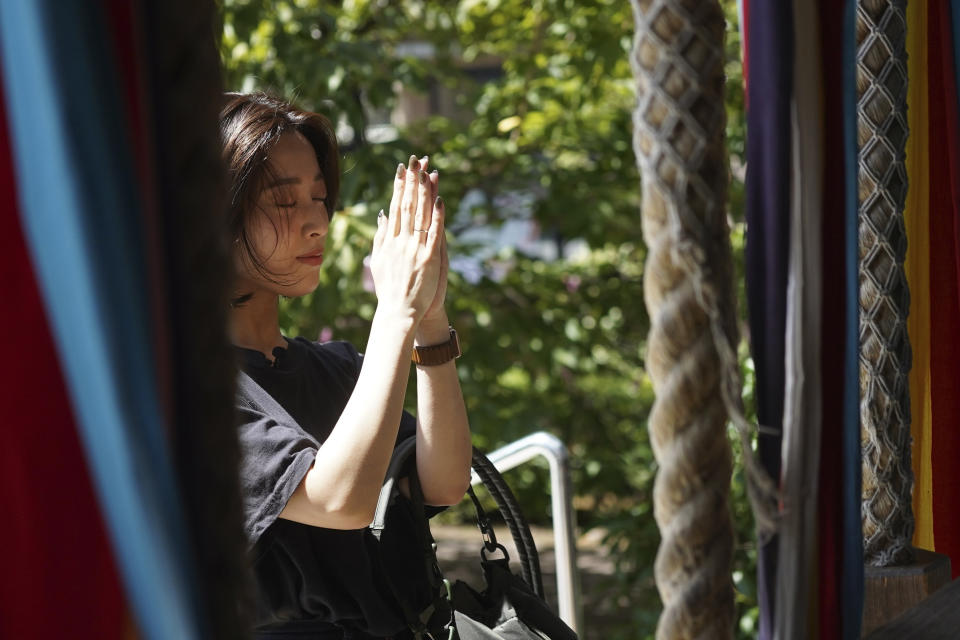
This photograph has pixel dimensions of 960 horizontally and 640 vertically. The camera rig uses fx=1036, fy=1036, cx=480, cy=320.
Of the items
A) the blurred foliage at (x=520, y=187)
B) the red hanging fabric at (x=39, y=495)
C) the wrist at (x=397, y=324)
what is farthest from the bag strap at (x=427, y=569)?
the blurred foliage at (x=520, y=187)

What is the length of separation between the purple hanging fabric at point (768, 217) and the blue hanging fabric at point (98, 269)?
18.5 inches

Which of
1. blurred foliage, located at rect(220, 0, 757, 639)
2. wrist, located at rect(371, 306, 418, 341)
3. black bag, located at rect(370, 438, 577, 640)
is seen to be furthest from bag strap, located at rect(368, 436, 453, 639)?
blurred foliage, located at rect(220, 0, 757, 639)

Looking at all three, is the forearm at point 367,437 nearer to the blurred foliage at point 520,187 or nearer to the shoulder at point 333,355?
the shoulder at point 333,355

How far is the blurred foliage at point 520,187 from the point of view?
9.10 ft

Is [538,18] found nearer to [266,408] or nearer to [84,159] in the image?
[266,408]

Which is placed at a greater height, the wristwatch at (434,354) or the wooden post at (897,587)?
the wristwatch at (434,354)

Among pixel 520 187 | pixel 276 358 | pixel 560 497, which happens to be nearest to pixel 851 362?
pixel 276 358

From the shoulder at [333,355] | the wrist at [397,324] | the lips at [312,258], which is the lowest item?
the shoulder at [333,355]

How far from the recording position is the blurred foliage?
2773 millimetres

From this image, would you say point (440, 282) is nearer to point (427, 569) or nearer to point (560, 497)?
point (427, 569)

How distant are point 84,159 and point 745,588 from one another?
2.13 meters

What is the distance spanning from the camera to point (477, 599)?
150 centimetres

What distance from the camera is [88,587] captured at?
531 millimetres

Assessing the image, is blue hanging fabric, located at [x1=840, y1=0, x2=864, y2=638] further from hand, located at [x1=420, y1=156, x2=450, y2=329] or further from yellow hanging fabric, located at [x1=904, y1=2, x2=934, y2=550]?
yellow hanging fabric, located at [x1=904, y1=2, x2=934, y2=550]
